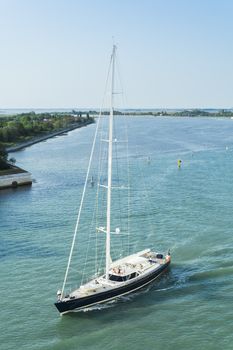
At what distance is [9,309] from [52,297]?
276 cm

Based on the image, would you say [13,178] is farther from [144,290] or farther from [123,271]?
[144,290]

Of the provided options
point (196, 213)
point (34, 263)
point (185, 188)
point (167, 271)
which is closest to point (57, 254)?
point (34, 263)

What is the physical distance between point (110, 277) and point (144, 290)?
256cm

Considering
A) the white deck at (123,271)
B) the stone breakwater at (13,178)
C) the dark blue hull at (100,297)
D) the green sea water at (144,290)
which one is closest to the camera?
the green sea water at (144,290)

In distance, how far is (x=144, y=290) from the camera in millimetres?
31094

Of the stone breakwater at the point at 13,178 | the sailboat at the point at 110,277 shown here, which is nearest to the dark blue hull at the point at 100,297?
the sailboat at the point at 110,277

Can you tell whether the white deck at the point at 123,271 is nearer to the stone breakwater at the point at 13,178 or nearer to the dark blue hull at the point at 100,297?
the dark blue hull at the point at 100,297

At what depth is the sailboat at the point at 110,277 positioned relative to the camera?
27.9 meters

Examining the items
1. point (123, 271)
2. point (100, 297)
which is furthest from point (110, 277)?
point (100, 297)

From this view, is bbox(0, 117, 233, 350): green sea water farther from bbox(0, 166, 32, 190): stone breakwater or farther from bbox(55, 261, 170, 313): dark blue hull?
bbox(0, 166, 32, 190): stone breakwater

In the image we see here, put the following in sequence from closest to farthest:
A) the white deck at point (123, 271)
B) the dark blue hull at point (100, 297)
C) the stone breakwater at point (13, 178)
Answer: the dark blue hull at point (100, 297), the white deck at point (123, 271), the stone breakwater at point (13, 178)

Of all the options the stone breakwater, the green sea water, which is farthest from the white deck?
the stone breakwater

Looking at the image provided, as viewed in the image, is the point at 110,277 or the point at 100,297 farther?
the point at 110,277

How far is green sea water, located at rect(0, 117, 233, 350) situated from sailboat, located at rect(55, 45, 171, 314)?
587 millimetres
